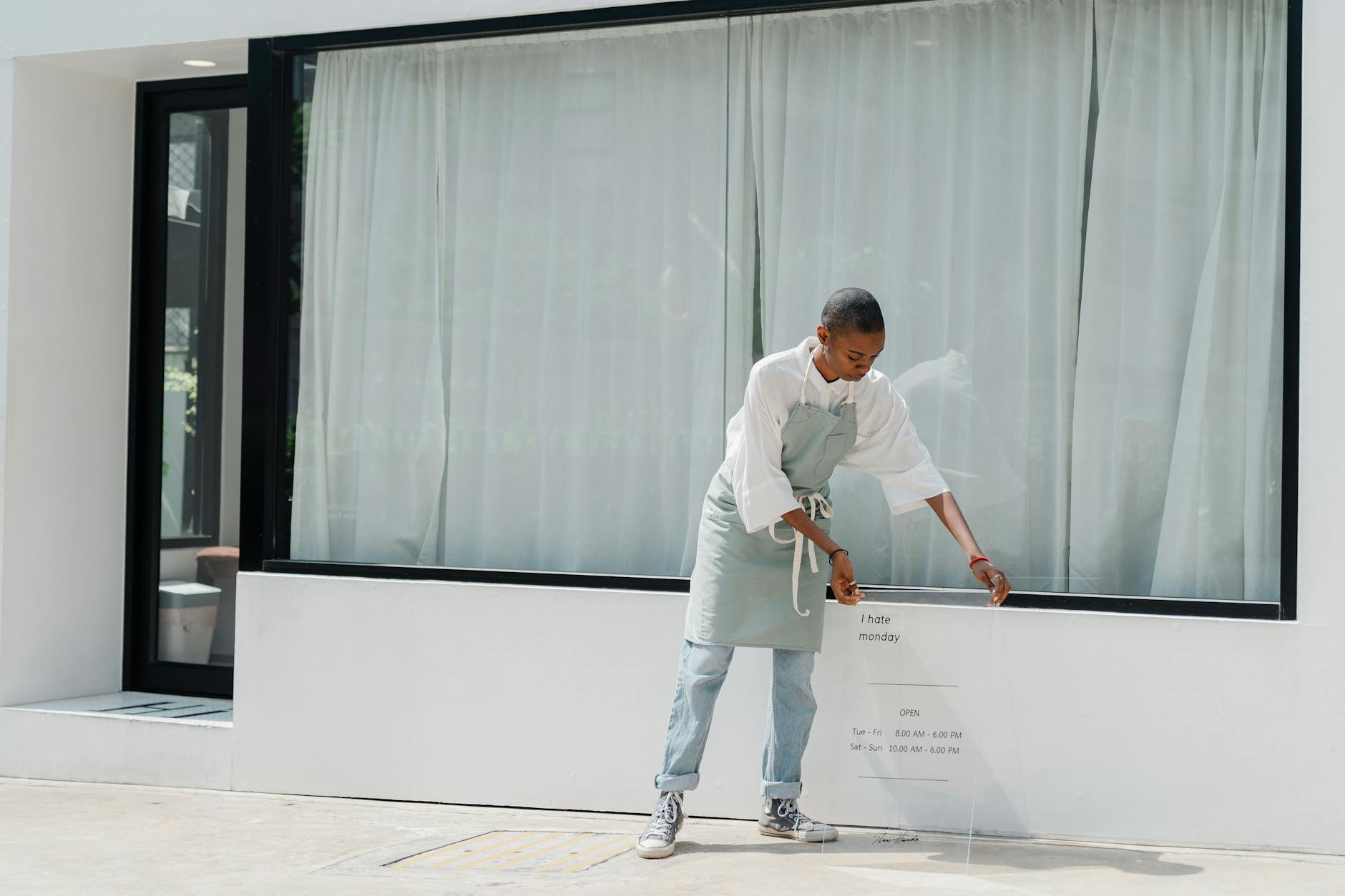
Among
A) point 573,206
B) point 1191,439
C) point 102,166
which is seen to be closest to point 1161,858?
point 1191,439

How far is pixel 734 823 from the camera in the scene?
178 inches

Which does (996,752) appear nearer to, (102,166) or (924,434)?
(924,434)

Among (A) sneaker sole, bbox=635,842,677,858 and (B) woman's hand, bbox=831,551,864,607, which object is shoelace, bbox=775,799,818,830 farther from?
(B) woman's hand, bbox=831,551,864,607

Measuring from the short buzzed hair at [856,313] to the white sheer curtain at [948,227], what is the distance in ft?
2.54

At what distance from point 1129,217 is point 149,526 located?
13.0 feet

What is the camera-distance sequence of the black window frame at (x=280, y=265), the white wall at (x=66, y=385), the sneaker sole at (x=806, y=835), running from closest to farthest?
1. the sneaker sole at (x=806, y=835)
2. the black window frame at (x=280, y=265)
3. the white wall at (x=66, y=385)

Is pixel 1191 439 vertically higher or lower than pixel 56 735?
higher

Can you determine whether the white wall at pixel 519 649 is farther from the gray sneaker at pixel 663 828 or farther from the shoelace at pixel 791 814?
the gray sneaker at pixel 663 828

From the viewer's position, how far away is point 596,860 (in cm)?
408

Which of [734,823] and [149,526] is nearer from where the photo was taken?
[734,823]

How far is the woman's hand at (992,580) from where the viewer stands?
152 inches

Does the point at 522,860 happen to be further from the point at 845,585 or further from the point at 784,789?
the point at 845,585

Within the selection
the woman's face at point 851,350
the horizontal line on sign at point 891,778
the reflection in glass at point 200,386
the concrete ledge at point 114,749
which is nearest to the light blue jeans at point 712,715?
the horizontal line on sign at point 891,778

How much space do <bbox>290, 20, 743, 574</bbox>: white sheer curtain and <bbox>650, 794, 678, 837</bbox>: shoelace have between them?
2.95ft
